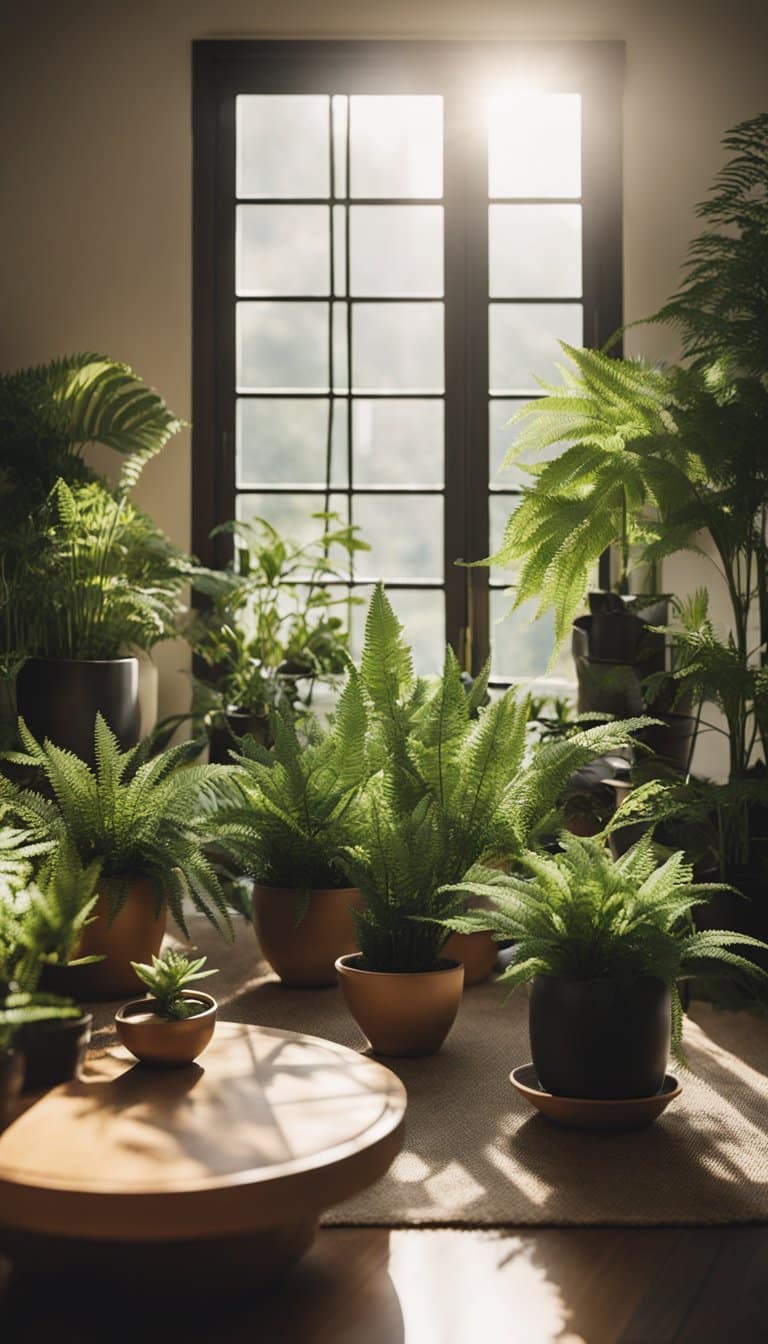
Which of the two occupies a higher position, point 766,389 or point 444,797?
point 766,389

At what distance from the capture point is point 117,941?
9.28 ft

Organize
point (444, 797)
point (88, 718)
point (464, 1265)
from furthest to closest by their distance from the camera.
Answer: point (88, 718)
point (444, 797)
point (464, 1265)

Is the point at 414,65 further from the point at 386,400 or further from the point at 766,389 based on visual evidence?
the point at 766,389

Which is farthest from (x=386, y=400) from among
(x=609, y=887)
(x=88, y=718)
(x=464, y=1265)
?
(x=464, y=1265)

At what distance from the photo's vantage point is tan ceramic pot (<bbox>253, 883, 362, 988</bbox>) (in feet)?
9.45

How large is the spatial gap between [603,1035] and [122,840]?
116 centimetres

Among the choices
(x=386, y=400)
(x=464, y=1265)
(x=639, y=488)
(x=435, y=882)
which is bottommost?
(x=464, y=1265)

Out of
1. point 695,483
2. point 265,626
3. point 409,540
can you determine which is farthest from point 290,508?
point 695,483

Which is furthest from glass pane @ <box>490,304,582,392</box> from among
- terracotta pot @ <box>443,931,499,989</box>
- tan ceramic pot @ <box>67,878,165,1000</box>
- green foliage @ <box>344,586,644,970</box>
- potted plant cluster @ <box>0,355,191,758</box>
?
tan ceramic pot @ <box>67,878,165,1000</box>

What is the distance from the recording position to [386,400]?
4.84 m

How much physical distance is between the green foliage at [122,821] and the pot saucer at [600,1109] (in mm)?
857

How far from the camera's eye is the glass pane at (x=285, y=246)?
4.82m

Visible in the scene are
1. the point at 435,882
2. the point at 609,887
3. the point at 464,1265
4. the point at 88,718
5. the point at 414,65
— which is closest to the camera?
the point at 464,1265

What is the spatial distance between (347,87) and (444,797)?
3.11 m
